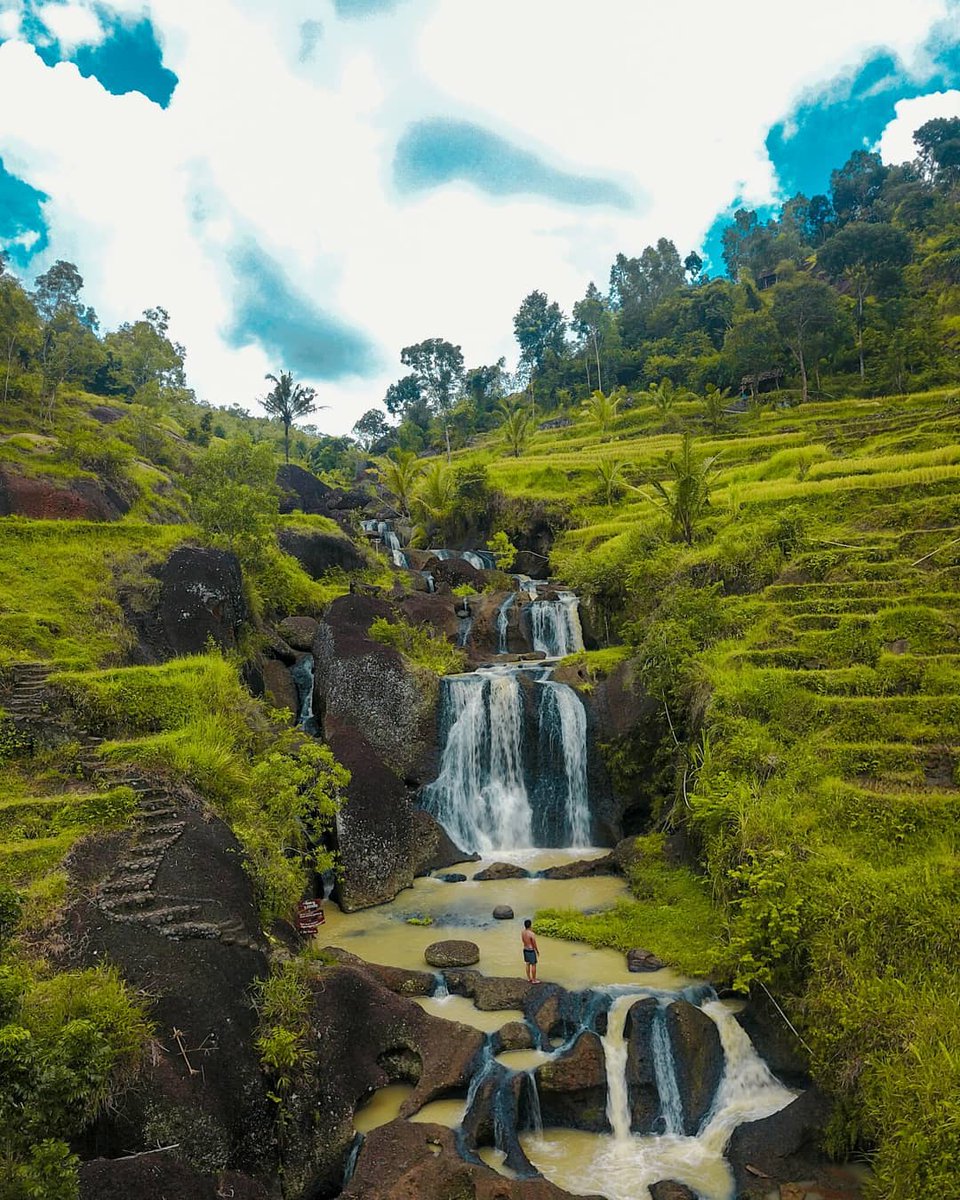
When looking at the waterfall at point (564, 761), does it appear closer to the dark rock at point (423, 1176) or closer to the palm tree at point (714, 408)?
the dark rock at point (423, 1176)

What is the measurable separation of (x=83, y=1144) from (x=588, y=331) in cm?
8662

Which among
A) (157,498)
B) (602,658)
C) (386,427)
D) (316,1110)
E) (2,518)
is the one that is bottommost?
(316,1110)

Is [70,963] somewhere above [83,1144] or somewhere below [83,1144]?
above

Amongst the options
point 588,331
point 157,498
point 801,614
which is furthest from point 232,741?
point 588,331

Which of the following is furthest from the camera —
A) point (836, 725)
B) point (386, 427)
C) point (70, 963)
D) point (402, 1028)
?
point (386, 427)

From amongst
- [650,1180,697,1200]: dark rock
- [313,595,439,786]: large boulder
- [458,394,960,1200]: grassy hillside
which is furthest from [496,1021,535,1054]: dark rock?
[313,595,439,786]: large boulder

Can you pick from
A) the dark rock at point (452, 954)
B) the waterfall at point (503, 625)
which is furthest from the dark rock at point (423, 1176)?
the waterfall at point (503, 625)

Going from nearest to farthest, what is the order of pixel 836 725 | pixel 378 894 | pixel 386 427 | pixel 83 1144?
pixel 83 1144
pixel 836 725
pixel 378 894
pixel 386 427

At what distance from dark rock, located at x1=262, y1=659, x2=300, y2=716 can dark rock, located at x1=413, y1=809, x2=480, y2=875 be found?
17.9 ft

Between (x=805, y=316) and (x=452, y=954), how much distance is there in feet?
185

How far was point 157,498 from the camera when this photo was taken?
29812 mm

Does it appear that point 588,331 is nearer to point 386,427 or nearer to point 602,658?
point 386,427

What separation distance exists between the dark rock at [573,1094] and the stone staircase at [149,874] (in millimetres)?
4346

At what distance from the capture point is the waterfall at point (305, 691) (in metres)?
21.7
